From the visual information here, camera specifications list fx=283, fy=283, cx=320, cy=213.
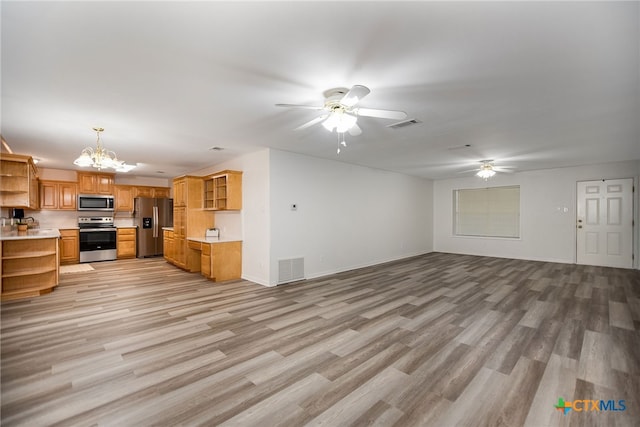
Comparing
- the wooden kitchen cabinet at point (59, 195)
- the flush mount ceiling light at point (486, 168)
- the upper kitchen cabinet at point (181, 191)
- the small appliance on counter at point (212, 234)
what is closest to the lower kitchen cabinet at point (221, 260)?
the small appliance on counter at point (212, 234)

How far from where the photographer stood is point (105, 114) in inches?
139

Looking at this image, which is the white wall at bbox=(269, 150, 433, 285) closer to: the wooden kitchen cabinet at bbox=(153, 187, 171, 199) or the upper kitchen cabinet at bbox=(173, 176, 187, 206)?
the upper kitchen cabinet at bbox=(173, 176, 187, 206)

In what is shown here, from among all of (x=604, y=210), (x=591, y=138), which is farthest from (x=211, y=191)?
(x=604, y=210)

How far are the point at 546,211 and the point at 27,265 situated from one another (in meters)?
11.7

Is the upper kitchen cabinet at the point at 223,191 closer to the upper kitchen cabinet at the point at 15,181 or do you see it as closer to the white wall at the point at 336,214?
the white wall at the point at 336,214

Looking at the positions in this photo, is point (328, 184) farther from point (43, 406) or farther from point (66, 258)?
point (66, 258)

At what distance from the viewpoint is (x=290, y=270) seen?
5688 mm

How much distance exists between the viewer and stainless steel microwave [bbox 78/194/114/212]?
794cm

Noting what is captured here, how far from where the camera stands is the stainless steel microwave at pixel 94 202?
7938mm

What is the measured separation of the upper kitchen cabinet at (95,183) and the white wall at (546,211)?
11247 mm

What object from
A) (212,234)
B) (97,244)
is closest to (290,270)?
(212,234)

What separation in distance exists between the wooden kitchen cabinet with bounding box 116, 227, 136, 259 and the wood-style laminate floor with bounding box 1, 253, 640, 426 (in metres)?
3.54

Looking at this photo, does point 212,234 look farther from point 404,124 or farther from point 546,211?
point 546,211

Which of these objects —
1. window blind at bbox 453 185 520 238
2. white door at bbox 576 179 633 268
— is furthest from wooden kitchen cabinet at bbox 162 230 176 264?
white door at bbox 576 179 633 268
